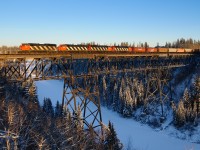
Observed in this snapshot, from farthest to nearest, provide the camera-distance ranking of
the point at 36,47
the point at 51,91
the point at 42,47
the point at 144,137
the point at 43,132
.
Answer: the point at 51,91, the point at 144,137, the point at 42,47, the point at 36,47, the point at 43,132

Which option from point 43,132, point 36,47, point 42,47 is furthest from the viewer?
point 42,47

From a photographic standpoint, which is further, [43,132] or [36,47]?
[36,47]

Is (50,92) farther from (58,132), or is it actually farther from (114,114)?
(58,132)

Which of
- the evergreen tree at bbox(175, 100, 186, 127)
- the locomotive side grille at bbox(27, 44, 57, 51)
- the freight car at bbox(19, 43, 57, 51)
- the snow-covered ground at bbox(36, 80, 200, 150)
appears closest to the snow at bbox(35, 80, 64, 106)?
the snow-covered ground at bbox(36, 80, 200, 150)

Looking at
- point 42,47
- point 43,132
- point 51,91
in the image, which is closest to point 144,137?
point 42,47

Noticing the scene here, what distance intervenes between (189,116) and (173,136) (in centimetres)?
434

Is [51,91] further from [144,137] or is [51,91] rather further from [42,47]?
[42,47]

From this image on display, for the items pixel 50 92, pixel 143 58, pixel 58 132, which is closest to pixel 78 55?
pixel 58 132

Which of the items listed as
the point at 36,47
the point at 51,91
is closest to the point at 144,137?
the point at 36,47

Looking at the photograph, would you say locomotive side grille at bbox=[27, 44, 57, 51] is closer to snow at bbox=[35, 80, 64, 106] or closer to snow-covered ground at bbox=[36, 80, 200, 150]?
snow-covered ground at bbox=[36, 80, 200, 150]

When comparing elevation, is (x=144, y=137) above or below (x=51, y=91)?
above

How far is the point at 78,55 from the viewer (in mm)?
24766

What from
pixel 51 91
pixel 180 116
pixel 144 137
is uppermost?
pixel 180 116

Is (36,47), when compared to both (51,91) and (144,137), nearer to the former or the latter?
(144,137)
